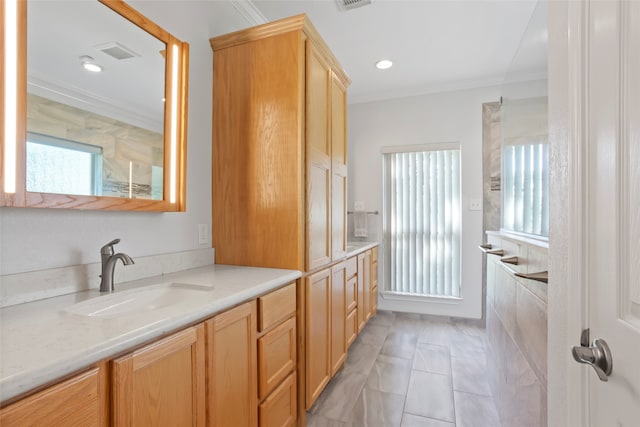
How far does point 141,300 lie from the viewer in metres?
1.17

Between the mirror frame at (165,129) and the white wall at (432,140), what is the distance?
2448mm

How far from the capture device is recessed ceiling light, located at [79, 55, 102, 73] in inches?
45.0

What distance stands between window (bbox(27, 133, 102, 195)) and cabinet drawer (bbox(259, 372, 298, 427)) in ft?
3.78

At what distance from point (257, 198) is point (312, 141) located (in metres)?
0.46

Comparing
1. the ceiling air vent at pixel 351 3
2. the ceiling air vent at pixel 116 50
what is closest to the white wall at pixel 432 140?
the ceiling air vent at pixel 351 3

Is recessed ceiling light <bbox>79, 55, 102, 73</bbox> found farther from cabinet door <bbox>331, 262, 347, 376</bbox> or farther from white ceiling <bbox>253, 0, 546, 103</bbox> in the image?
cabinet door <bbox>331, 262, 347, 376</bbox>

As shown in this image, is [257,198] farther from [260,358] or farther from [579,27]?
[579,27]

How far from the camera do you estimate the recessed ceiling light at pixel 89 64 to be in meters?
1.14

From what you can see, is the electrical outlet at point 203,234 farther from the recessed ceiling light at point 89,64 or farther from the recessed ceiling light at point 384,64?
the recessed ceiling light at point 384,64

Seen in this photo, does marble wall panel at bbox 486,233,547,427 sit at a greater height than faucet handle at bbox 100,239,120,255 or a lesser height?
lesser

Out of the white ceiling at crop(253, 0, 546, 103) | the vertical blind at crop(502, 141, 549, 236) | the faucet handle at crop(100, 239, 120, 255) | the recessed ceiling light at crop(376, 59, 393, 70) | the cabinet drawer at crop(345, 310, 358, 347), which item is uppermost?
the recessed ceiling light at crop(376, 59, 393, 70)

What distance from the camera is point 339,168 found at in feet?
7.12

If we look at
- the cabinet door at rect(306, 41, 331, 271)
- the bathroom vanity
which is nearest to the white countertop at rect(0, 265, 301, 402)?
→ the bathroom vanity

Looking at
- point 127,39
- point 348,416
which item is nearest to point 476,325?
point 348,416
